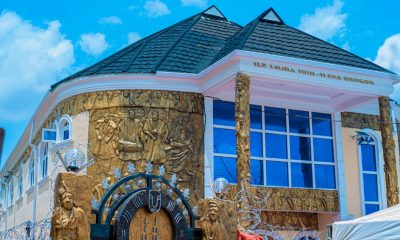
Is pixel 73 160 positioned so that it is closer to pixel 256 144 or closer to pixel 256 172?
pixel 256 172

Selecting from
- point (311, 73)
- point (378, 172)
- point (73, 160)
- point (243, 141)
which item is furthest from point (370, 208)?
point (73, 160)

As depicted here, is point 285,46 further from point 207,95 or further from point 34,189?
point 34,189

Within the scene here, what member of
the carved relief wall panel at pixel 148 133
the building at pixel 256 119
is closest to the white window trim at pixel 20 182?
the building at pixel 256 119

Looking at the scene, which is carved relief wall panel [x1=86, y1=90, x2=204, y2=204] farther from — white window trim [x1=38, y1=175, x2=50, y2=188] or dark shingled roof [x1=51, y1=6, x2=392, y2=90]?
white window trim [x1=38, y1=175, x2=50, y2=188]

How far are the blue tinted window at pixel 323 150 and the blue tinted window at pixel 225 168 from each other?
3.10 meters

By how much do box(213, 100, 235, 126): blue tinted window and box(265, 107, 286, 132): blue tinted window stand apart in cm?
122

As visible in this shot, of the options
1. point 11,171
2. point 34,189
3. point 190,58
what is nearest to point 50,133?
point 34,189

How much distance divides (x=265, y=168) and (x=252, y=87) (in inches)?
103

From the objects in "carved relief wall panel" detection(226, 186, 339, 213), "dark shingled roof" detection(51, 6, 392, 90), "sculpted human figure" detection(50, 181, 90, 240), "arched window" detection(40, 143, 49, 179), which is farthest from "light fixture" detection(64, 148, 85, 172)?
"arched window" detection(40, 143, 49, 179)

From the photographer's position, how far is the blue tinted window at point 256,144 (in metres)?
19.0

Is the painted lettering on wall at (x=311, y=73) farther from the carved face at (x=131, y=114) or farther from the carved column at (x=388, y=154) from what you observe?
the carved face at (x=131, y=114)

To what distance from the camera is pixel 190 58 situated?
20.1m

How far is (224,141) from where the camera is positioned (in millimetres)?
18875

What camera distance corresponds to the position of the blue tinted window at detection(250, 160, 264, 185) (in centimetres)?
1867
